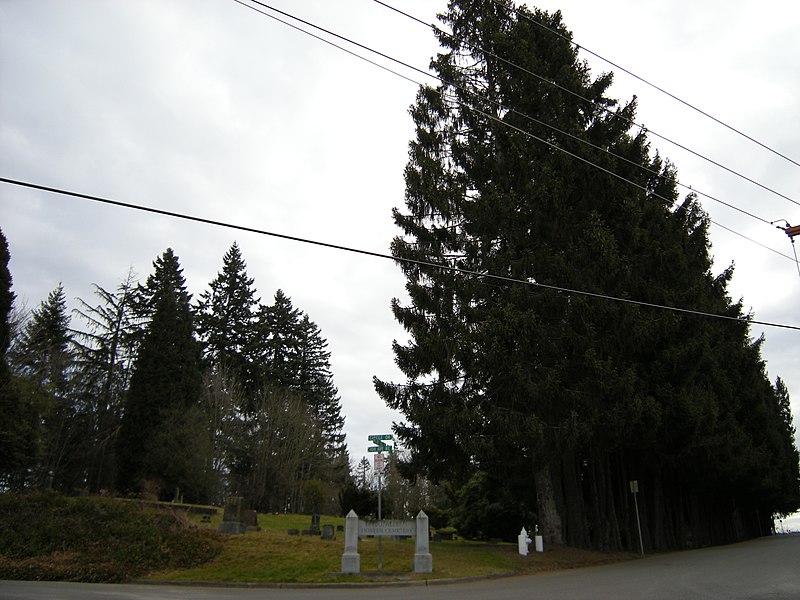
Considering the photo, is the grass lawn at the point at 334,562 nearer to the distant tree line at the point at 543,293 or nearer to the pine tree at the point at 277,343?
the distant tree line at the point at 543,293

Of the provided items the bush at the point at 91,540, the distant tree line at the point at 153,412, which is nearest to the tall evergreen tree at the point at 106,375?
the distant tree line at the point at 153,412

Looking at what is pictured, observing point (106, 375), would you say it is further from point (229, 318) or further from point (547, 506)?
point (547, 506)

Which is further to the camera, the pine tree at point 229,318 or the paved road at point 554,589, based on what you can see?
the pine tree at point 229,318

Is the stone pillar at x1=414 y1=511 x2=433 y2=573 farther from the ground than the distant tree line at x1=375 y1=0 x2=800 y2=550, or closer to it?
closer to it

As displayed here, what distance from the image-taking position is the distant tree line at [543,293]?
17.6 m

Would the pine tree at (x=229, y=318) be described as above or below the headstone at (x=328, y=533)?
above

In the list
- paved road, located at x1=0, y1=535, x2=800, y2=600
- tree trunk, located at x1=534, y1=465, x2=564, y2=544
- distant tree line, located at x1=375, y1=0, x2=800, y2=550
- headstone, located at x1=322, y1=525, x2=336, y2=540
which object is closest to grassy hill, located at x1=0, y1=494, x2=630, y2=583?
tree trunk, located at x1=534, y1=465, x2=564, y2=544

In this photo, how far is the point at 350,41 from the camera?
31.8ft

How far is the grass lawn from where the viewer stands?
43.3ft

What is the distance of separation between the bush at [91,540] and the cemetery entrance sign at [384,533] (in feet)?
14.3

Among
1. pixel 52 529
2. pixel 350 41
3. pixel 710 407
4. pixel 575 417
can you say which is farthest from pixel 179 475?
pixel 350 41

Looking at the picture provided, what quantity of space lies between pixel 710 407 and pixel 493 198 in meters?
11.2

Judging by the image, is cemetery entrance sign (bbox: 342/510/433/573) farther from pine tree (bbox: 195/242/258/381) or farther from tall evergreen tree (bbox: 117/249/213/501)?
pine tree (bbox: 195/242/258/381)

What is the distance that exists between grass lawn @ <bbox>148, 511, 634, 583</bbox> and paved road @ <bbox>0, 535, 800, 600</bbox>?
90cm
